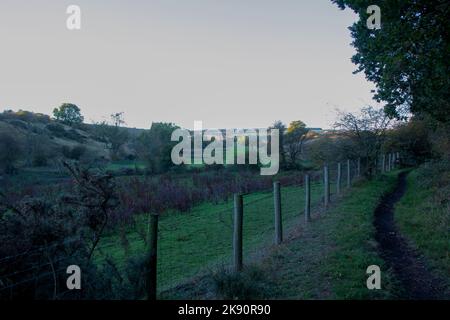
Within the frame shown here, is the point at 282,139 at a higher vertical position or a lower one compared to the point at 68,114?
lower

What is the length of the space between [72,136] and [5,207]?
72.3 meters

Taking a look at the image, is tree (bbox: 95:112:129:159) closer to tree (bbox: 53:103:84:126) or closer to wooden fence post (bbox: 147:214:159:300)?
tree (bbox: 53:103:84:126)

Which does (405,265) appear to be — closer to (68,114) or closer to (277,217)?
(277,217)

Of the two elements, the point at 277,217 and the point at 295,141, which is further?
the point at 295,141

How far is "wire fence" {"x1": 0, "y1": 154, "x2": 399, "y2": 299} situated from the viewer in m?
5.60

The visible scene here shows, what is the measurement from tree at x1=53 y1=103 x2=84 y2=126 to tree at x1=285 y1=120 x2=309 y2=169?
2354 inches

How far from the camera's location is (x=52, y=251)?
5.93 m

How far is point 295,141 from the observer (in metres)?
48.2

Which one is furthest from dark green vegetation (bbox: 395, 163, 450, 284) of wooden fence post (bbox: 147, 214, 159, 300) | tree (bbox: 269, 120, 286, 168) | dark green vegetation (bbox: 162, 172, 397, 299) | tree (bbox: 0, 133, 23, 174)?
tree (bbox: 0, 133, 23, 174)

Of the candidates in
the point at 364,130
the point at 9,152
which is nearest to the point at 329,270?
the point at 364,130

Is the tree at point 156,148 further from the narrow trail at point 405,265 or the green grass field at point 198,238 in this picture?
the narrow trail at point 405,265

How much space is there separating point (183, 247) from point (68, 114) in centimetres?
9166
